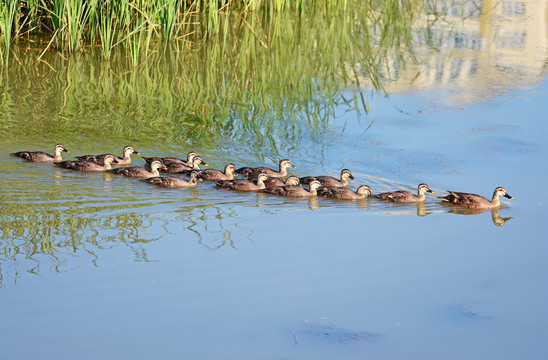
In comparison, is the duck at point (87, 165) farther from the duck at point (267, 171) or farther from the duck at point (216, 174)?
the duck at point (267, 171)

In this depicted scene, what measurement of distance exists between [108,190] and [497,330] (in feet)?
17.9

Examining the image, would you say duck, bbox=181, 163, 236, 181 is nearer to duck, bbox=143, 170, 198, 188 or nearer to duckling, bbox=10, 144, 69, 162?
duck, bbox=143, 170, 198, 188

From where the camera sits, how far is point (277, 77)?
1666cm

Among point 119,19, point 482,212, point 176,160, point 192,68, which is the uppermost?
point 119,19

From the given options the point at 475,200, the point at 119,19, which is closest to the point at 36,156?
the point at 119,19

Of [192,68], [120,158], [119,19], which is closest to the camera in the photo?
[120,158]

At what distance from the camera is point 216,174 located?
1180 centimetres

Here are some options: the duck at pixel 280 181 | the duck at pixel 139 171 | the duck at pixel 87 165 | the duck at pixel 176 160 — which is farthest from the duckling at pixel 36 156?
the duck at pixel 280 181

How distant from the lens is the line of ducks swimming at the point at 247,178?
11094 millimetres

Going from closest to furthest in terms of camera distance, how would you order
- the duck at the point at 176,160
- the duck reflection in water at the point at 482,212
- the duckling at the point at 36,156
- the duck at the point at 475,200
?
the duck reflection in water at the point at 482,212
the duck at the point at 475,200
the duckling at the point at 36,156
the duck at the point at 176,160

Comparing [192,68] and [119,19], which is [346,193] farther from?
[119,19]

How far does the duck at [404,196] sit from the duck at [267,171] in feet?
4.64

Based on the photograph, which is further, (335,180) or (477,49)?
(477,49)

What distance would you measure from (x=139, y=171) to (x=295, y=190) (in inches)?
85.7
